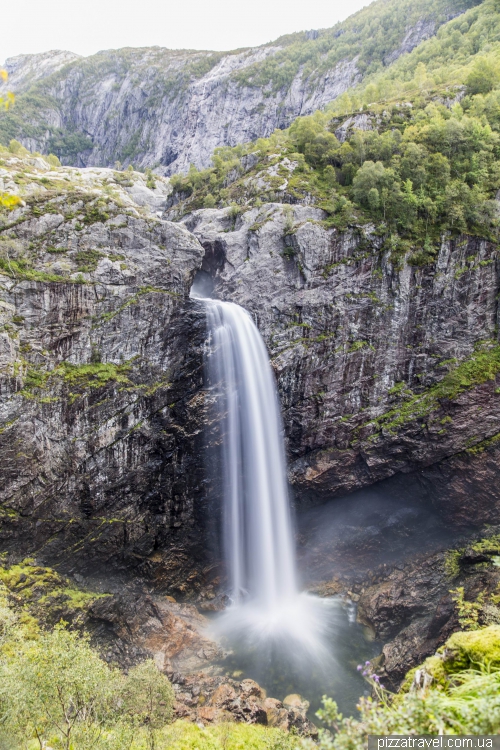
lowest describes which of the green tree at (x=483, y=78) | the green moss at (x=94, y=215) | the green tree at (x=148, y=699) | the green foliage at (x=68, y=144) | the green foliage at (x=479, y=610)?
the green foliage at (x=479, y=610)

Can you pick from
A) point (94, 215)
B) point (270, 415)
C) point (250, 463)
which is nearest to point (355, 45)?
point (94, 215)

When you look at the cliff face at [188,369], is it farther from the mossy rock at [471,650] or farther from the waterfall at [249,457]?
the mossy rock at [471,650]

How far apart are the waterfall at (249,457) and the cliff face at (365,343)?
1540mm

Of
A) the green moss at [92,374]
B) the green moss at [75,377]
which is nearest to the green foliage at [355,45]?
the green moss at [92,374]

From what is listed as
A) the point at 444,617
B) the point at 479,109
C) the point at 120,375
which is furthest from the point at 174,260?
the point at 479,109

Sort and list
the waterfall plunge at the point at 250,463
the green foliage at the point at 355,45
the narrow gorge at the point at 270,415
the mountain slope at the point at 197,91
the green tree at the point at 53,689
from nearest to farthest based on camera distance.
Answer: the green tree at the point at 53,689
the narrow gorge at the point at 270,415
the waterfall plunge at the point at 250,463
the green foliage at the point at 355,45
the mountain slope at the point at 197,91

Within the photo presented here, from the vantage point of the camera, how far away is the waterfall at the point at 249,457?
3136cm

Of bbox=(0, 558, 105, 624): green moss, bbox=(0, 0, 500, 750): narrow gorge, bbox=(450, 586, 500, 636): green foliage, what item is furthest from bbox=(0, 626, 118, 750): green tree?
bbox=(450, 586, 500, 636): green foliage

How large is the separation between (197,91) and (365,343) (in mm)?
114394

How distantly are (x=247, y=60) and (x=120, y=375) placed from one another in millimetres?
130895

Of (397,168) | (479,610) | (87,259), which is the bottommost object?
(479,610)

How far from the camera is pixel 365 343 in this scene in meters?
32.5

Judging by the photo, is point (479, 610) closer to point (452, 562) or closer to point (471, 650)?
point (452, 562)

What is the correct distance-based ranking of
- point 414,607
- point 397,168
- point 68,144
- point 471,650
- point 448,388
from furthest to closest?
point 68,144 → point 397,168 → point 448,388 → point 414,607 → point 471,650
